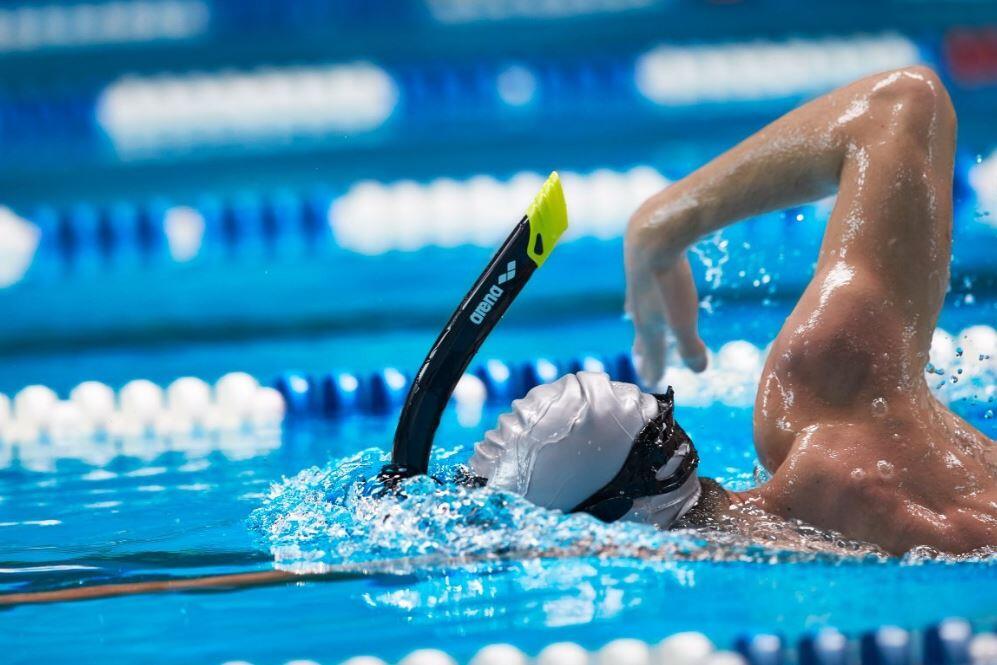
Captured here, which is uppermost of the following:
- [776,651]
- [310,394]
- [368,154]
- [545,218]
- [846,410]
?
[368,154]

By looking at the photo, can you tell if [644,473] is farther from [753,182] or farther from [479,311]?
[753,182]

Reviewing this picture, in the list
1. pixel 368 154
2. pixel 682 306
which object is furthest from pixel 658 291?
pixel 368 154

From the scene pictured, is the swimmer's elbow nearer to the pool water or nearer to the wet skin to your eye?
the wet skin

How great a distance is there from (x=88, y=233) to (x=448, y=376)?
9.14ft

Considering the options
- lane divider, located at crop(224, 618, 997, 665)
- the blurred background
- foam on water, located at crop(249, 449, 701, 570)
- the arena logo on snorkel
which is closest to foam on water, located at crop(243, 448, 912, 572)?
foam on water, located at crop(249, 449, 701, 570)

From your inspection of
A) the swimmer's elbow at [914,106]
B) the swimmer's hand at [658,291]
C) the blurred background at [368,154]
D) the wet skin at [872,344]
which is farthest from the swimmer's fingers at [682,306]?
the blurred background at [368,154]

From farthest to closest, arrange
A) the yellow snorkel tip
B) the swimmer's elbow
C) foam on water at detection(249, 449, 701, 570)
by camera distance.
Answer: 1. the swimmer's elbow
2. foam on water at detection(249, 449, 701, 570)
3. the yellow snorkel tip

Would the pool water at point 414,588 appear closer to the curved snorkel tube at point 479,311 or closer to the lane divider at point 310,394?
the curved snorkel tube at point 479,311

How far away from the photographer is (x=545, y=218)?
1.59m

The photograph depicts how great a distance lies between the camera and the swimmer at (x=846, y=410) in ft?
5.46

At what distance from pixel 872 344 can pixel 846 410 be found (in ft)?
0.31

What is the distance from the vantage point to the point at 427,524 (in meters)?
1.78

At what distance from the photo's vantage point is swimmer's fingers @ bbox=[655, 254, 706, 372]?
6.81 ft

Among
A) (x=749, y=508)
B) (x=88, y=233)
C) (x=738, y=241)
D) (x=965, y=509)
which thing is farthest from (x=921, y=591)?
(x=88, y=233)
